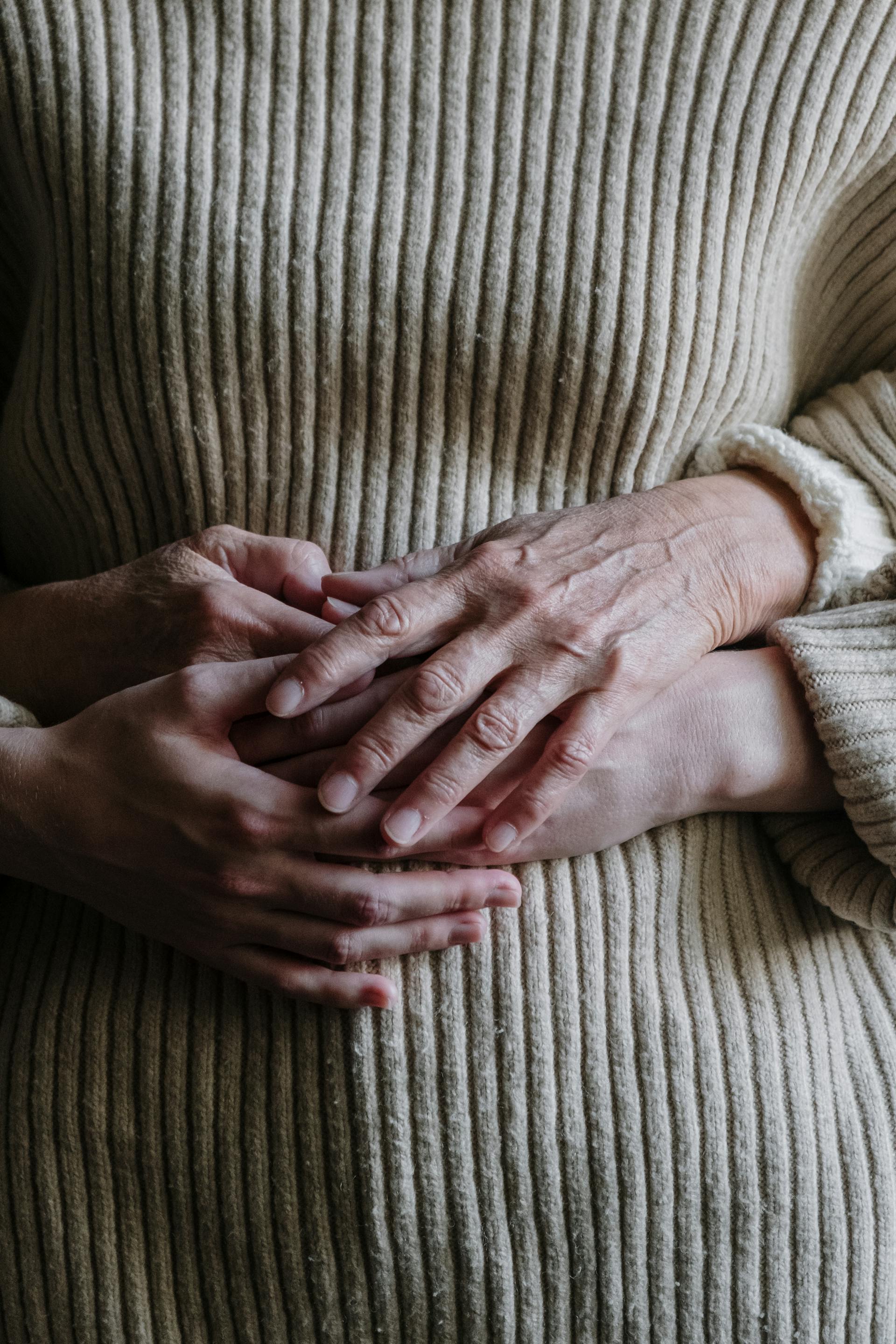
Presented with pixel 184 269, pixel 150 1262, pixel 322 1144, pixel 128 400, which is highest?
pixel 184 269

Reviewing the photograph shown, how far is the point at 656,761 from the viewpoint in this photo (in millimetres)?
749

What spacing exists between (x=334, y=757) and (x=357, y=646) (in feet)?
0.30

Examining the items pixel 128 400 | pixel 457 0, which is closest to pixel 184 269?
pixel 128 400

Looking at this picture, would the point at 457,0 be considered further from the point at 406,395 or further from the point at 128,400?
the point at 128,400

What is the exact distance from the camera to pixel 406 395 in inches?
32.6

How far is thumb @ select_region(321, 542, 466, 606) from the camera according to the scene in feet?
2.50

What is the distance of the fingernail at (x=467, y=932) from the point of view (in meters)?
0.72

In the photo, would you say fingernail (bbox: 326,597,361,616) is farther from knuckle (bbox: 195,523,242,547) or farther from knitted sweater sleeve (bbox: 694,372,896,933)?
knitted sweater sleeve (bbox: 694,372,896,933)

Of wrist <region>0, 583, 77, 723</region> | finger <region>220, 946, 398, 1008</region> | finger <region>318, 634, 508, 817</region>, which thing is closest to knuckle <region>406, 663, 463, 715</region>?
finger <region>318, 634, 508, 817</region>

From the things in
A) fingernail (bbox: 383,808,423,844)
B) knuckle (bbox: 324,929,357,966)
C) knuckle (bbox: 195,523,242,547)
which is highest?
knuckle (bbox: 195,523,242,547)

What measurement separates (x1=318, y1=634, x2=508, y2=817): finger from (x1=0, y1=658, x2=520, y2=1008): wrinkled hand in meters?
0.03

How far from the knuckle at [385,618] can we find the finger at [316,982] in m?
0.25

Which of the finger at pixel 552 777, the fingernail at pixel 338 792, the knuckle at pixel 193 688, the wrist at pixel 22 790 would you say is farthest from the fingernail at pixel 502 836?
the wrist at pixel 22 790

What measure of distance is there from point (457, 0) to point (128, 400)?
418 millimetres
